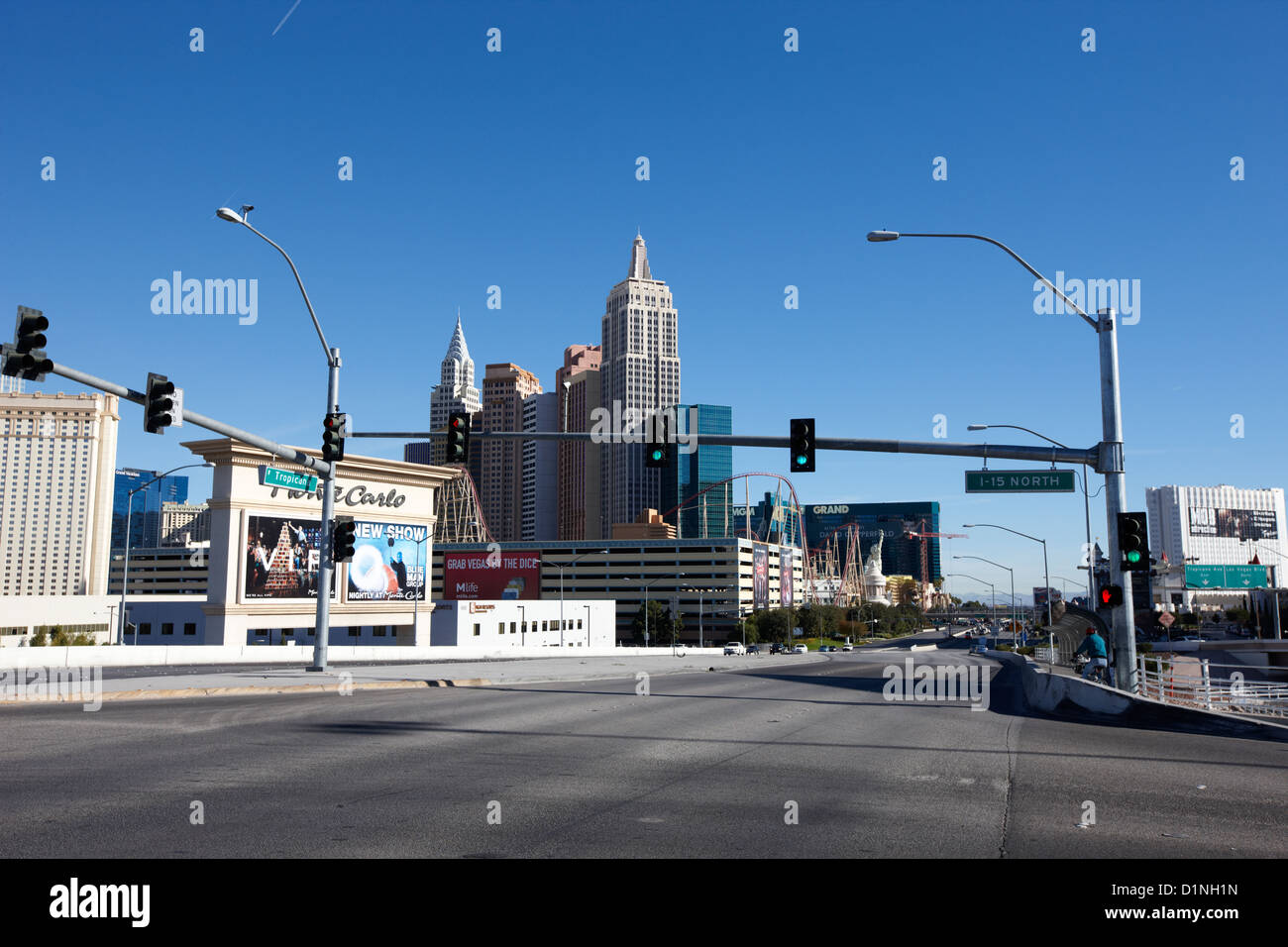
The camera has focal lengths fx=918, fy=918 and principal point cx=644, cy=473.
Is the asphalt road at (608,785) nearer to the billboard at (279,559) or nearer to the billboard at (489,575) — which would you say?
the billboard at (279,559)

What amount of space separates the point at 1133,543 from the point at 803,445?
7.01 meters

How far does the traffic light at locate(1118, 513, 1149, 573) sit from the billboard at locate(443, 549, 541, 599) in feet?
418

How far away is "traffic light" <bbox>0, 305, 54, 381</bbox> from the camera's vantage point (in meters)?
15.5

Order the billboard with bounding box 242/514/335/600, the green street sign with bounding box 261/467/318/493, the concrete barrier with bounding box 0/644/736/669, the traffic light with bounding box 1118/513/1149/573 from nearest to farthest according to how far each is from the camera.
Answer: the traffic light with bounding box 1118/513/1149/573 < the green street sign with bounding box 261/467/318/493 < the concrete barrier with bounding box 0/644/736/669 < the billboard with bounding box 242/514/335/600

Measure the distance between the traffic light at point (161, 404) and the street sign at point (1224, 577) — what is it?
400 ft

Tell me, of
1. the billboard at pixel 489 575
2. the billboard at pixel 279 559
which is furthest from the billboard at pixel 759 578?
the billboard at pixel 279 559

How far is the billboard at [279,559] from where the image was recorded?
61.3 m

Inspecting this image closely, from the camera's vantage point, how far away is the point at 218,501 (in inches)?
2368

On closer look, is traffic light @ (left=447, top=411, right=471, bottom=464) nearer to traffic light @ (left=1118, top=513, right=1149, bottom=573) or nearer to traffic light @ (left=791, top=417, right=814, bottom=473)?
traffic light @ (left=791, top=417, right=814, bottom=473)

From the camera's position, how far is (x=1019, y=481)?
70.1ft
